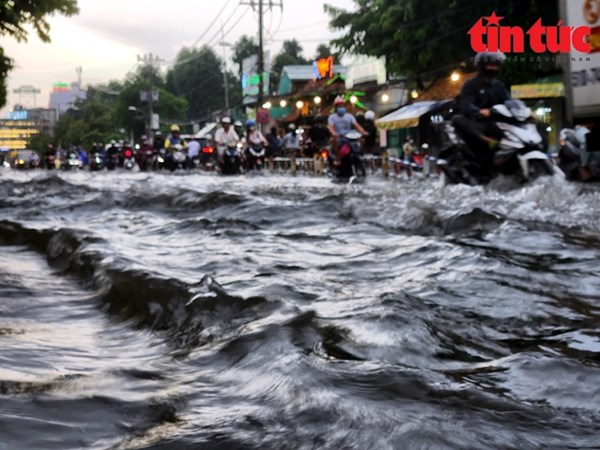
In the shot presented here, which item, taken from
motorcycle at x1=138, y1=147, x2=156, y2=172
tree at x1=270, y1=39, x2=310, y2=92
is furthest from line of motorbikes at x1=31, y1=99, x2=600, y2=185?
tree at x1=270, y1=39, x2=310, y2=92

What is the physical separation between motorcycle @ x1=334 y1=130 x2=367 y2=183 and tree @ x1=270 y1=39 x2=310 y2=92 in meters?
60.2

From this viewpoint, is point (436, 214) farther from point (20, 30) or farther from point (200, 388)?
point (20, 30)

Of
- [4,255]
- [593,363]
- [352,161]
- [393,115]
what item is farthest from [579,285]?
[393,115]

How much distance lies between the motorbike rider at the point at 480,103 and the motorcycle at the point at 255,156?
1448 cm

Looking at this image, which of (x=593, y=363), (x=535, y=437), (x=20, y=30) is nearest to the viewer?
(x=535, y=437)

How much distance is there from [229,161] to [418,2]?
8.08 m

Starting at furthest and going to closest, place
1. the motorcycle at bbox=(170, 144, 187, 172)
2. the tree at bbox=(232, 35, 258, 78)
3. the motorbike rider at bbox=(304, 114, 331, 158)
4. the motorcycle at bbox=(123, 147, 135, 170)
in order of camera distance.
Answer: the tree at bbox=(232, 35, 258, 78) < the motorcycle at bbox=(123, 147, 135, 170) < the motorcycle at bbox=(170, 144, 187, 172) < the motorbike rider at bbox=(304, 114, 331, 158)

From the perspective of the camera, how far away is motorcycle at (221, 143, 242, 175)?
880 inches

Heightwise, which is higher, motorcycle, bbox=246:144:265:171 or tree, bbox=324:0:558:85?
tree, bbox=324:0:558:85

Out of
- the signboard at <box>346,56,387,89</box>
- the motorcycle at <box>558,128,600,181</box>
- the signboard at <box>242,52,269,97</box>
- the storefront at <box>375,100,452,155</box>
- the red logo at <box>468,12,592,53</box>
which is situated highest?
the signboard at <box>242,52,269,97</box>

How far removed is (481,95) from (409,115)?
62.4 ft

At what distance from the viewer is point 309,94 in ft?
151

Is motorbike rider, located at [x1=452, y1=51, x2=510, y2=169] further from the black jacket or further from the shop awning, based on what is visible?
the shop awning

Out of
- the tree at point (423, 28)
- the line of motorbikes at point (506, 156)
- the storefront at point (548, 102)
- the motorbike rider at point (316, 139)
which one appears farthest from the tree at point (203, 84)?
the line of motorbikes at point (506, 156)
